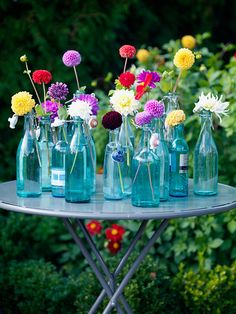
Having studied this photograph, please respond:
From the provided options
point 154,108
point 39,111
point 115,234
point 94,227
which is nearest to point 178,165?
point 154,108

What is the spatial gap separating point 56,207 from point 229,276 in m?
1.39

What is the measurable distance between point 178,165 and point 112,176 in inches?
10.9

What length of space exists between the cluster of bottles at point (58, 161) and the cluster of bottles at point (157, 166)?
0.10 meters

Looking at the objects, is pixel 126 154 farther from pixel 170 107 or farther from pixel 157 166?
pixel 170 107

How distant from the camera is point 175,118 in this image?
9.53ft

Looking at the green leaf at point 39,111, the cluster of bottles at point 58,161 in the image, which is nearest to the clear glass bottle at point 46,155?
the cluster of bottles at point 58,161

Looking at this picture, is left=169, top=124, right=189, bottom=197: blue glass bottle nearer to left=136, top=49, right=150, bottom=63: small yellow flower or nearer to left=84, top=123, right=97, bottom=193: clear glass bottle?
left=84, top=123, right=97, bottom=193: clear glass bottle

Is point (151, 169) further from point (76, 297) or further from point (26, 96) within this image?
point (76, 297)

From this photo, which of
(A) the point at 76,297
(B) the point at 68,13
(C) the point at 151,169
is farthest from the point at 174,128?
(B) the point at 68,13

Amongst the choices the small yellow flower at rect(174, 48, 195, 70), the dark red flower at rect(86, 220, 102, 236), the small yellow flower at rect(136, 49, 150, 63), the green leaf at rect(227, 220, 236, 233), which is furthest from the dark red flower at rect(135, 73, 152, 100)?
the small yellow flower at rect(136, 49, 150, 63)

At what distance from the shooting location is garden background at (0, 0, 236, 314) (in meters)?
3.88

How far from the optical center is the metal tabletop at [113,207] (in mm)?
2674

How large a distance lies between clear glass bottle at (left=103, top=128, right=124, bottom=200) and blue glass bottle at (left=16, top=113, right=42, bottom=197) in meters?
0.27

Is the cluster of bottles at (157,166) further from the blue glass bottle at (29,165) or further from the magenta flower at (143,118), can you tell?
the blue glass bottle at (29,165)
